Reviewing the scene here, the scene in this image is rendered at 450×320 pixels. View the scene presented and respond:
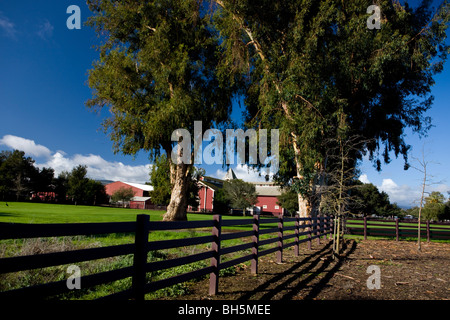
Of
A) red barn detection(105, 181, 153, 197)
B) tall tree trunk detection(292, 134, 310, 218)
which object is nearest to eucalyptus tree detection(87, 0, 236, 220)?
tall tree trunk detection(292, 134, 310, 218)

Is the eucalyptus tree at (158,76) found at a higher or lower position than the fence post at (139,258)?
higher

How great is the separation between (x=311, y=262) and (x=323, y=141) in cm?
859

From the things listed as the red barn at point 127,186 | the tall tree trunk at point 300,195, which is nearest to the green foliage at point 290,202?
the tall tree trunk at point 300,195

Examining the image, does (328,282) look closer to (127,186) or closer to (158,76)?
(158,76)

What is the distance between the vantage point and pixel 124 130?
1958 cm

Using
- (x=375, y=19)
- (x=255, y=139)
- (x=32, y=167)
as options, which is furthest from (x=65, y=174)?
(x=375, y=19)

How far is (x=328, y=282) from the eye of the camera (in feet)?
22.1

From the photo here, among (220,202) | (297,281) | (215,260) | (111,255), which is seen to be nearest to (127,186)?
(220,202)

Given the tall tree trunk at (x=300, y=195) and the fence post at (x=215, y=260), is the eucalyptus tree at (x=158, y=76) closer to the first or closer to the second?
the tall tree trunk at (x=300, y=195)

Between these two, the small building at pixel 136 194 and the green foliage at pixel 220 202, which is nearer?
the green foliage at pixel 220 202

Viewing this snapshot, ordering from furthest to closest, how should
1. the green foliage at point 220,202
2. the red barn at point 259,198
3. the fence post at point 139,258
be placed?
the red barn at point 259,198, the green foliage at point 220,202, the fence post at point 139,258

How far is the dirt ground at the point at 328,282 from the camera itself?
5.55 metres

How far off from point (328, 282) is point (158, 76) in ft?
52.8

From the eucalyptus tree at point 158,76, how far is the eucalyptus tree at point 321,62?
2.20 m
